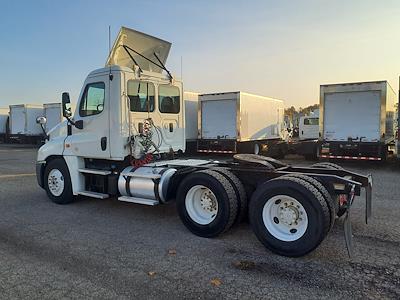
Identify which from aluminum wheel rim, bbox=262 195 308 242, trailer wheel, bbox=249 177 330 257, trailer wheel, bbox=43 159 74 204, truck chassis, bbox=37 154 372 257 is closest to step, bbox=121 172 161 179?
truck chassis, bbox=37 154 372 257

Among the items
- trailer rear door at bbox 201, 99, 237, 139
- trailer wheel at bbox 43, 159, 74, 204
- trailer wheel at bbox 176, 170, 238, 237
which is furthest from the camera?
trailer rear door at bbox 201, 99, 237, 139

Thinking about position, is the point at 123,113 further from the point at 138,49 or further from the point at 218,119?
the point at 218,119

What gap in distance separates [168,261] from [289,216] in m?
1.68

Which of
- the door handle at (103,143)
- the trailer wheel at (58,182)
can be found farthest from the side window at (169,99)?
the trailer wheel at (58,182)

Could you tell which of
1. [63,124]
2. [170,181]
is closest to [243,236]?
[170,181]

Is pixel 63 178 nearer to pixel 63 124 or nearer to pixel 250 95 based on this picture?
pixel 63 124

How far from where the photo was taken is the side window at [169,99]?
8.00 m

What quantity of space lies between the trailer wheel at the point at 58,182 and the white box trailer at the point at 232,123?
10.8m

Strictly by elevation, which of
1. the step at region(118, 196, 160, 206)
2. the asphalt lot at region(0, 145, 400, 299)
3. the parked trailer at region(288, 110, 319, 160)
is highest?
the parked trailer at region(288, 110, 319, 160)

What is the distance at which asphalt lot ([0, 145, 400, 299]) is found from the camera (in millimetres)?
3939

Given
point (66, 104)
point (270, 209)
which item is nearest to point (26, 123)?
point (66, 104)

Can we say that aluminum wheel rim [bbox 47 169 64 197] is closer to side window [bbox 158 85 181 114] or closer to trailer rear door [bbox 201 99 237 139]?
side window [bbox 158 85 181 114]

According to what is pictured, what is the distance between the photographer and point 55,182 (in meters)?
8.16

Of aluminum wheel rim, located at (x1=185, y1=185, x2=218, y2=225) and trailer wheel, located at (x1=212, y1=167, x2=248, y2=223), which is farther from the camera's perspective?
aluminum wheel rim, located at (x1=185, y1=185, x2=218, y2=225)
